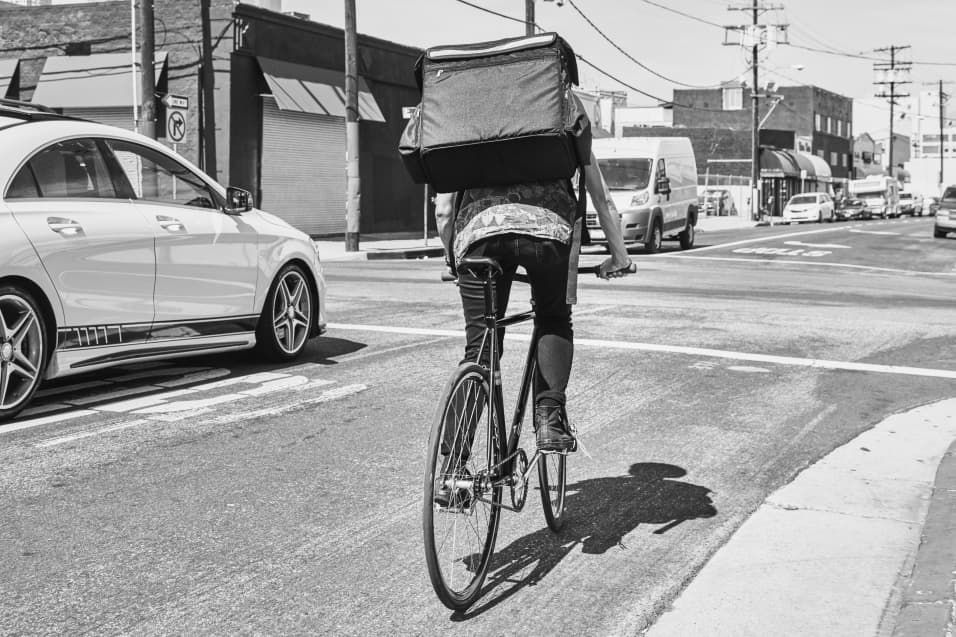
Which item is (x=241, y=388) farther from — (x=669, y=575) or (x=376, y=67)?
(x=376, y=67)

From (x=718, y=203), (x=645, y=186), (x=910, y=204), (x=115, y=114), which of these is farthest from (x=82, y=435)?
(x=910, y=204)

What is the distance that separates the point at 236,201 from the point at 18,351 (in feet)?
7.06

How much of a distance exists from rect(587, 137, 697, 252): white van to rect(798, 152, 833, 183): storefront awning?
6585cm

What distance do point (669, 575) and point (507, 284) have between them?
1204 millimetres

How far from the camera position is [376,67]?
33469mm

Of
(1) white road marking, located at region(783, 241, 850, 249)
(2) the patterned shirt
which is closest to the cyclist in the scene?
(2) the patterned shirt

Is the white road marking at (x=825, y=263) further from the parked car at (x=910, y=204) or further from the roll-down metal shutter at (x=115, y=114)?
the parked car at (x=910, y=204)

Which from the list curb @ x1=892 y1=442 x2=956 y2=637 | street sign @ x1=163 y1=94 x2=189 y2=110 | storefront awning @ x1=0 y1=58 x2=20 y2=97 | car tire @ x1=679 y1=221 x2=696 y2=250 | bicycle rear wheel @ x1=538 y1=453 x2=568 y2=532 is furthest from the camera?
storefront awning @ x1=0 y1=58 x2=20 y2=97

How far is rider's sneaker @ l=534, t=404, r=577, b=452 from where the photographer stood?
161 inches

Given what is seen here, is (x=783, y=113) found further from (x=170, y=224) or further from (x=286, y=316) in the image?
(x=170, y=224)

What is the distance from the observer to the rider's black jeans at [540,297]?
12.8 ft

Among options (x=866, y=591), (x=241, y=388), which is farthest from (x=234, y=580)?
(x=241, y=388)

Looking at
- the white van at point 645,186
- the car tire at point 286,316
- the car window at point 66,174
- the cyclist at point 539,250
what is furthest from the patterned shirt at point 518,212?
the white van at point 645,186

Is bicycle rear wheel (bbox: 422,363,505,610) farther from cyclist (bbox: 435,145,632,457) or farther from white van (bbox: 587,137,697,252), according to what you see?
white van (bbox: 587,137,697,252)
